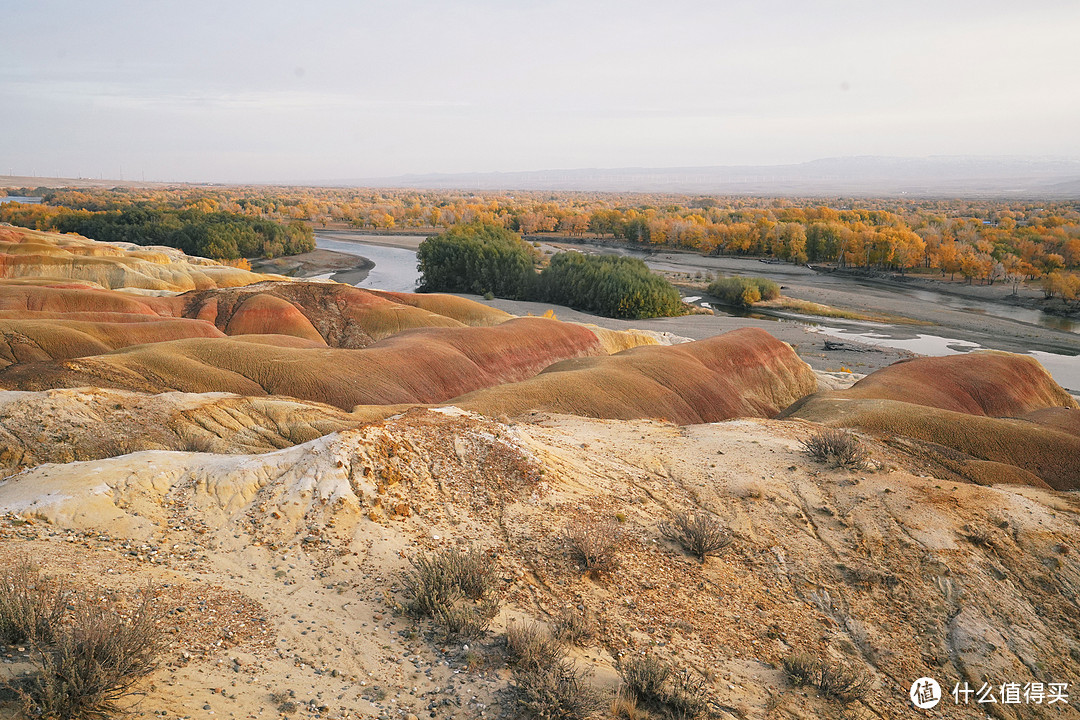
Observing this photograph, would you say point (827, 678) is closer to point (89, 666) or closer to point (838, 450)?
point (838, 450)

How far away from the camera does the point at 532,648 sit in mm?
7297

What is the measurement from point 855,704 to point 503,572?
15.3ft

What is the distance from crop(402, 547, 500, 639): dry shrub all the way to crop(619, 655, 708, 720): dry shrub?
6.00ft

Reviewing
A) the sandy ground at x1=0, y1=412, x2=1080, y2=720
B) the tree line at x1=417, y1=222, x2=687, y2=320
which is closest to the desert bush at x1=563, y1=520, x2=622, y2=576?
the sandy ground at x1=0, y1=412, x2=1080, y2=720

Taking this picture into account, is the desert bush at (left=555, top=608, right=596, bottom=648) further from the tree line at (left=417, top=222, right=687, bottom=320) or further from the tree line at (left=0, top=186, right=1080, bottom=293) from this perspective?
the tree line at (left=0, top=186, right=1080, bottom=293)

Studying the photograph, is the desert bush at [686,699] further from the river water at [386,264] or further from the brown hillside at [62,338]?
the river water at [386,264]

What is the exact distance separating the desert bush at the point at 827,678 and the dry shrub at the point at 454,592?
3.78 meters

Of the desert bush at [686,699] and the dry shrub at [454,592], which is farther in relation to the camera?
the dry shrub at [454,592]

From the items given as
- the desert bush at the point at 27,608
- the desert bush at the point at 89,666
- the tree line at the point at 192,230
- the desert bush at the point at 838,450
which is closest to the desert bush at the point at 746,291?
the desert bush at the point at 838,450

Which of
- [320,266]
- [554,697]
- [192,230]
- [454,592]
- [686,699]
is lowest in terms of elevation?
[320,266]

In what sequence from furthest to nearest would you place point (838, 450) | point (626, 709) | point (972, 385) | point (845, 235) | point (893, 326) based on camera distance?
point (845, 235)
point (893, 326)
point (972, 385)
point (838, 450)
point (626, 709)

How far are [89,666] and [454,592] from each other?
3.74 metres

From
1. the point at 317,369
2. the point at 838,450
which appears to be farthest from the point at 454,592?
the point at 317,369

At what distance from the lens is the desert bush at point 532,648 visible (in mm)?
7191
